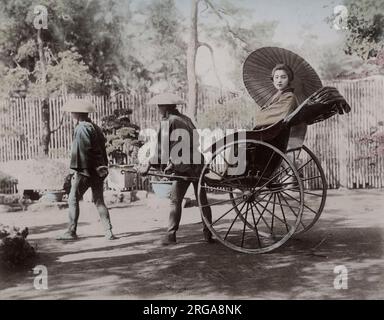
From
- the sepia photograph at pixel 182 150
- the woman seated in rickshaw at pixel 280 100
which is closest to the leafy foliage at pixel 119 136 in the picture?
the sepia photograph at pixel 182 150

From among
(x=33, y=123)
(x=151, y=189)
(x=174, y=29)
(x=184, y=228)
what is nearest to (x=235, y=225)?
(x=184, y=228)

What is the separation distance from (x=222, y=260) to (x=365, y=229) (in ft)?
4.87

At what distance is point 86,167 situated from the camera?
4.59 metres

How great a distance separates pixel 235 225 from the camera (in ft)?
15.4

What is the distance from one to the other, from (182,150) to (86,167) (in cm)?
88

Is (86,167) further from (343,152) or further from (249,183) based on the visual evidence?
(343,152)

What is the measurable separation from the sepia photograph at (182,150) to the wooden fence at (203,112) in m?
0.02

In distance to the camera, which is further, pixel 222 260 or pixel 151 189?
pixel 151 189

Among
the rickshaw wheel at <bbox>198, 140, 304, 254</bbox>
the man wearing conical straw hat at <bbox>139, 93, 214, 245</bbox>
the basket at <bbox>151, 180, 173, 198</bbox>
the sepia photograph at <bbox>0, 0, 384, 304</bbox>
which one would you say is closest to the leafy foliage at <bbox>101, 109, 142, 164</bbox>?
the sepia photograph at <bbox>0, 0, 384, 304</bbox>

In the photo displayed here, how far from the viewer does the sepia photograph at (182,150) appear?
4004mm

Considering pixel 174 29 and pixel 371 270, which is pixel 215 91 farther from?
pixel 371 270
